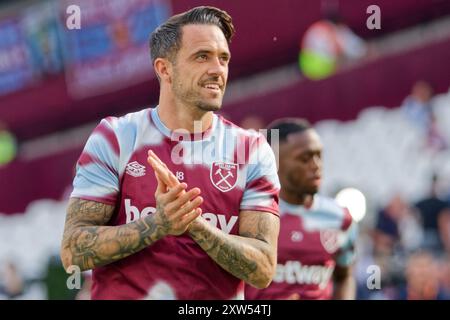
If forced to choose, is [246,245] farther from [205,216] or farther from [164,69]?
[164,69]

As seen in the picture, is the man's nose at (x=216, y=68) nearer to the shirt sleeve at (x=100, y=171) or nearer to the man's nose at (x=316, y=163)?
the shirt sleeve at (x=100, y=171)

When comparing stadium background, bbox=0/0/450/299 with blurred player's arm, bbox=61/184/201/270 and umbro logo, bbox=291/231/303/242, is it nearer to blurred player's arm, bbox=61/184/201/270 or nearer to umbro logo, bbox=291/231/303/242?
umbro logo, bbox=291/231/303/242

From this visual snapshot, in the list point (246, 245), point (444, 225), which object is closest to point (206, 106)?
point (246, 245)

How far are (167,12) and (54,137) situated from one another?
3440mm

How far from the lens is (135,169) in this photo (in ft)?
18.6

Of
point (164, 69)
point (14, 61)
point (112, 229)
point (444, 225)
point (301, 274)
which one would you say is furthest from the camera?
point (14, 61)

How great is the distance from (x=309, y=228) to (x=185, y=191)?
13.6 feet

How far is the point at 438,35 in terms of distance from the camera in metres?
15.3

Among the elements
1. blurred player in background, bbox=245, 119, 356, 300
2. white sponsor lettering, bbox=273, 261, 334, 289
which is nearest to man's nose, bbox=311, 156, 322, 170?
blurred player in background, bbox=245, 119, 356, 300

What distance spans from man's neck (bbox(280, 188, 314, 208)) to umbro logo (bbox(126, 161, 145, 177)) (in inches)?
162

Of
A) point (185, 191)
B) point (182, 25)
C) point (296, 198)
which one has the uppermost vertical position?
point (182, 25)

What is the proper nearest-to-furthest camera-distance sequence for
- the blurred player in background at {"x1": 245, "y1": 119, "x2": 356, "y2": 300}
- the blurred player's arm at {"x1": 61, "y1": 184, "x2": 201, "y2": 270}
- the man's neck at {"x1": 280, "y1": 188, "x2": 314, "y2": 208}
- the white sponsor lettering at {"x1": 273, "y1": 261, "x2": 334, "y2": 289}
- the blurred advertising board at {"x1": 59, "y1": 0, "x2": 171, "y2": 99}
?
the blurred player's arm at {"x1": 61, "y1": 184, "x2": 201, "y2": 270}, the white sponsor lettering at {"x1": 273, "y1": 261, "x2": 334, "y2": 289}, the blurred player in background at {"x1": 245, "y1": 119, "x2": 356, "y2": 300}, the man's neck at {"x1": 280, "y1": 188, "x2": 314, "y2": 208}, the blurred advertising board at {"x1": 59, "y1": 0, "x2": 171, "y2": 99}

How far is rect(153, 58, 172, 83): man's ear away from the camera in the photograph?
5.85 metres

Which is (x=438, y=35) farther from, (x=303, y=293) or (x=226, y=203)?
(x=226, y=203)
